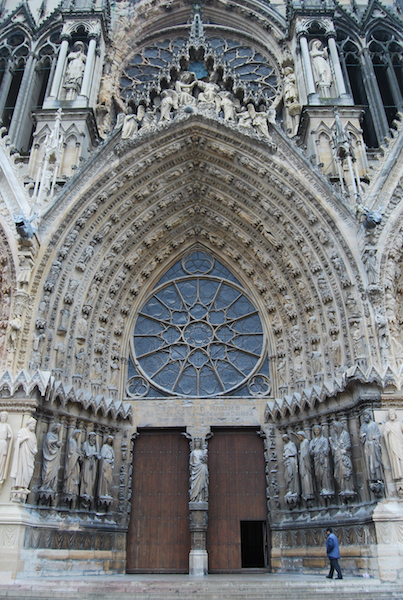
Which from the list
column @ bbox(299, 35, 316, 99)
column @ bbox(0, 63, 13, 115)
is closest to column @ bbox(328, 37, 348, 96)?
column @ bbox(299, 35, 316, 99)

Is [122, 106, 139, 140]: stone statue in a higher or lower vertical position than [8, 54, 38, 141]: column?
lower

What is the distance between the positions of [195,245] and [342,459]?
6.73m

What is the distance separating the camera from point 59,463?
997 cm

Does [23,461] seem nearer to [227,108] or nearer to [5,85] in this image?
[227,108]

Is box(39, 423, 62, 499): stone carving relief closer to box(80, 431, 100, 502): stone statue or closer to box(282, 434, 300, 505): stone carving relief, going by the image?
box(80, 431, 100, 502): stone statue

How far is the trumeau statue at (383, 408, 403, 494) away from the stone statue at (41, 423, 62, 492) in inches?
235

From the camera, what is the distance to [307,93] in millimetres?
14078

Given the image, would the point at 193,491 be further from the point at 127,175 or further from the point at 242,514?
the point at 127,175

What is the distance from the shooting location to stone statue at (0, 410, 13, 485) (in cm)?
902

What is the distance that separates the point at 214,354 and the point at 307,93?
290 inches

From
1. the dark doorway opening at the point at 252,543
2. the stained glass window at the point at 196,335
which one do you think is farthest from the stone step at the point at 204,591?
the stained glass window at the point at 196,335

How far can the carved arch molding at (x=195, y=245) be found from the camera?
10883 mm

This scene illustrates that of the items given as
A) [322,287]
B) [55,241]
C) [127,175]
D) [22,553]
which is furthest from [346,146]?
[22,553]

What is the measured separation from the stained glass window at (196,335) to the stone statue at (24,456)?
319 centimetres
